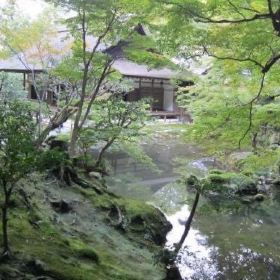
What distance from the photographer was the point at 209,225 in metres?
11.9

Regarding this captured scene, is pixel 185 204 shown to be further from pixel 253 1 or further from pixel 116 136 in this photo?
pixel 253 1

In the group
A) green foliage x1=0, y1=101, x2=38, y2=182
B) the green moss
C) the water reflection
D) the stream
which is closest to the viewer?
green foliage x1=0, y1=101, x2=38, y2=182

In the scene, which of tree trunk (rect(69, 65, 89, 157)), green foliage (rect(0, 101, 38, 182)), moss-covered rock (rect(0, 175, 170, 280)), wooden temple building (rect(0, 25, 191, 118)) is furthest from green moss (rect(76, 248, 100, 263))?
wooden temple building (rect(0, 25, 191, 118))

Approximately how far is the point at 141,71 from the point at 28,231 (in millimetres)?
22614

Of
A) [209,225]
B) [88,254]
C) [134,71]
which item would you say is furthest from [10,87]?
[88,254]

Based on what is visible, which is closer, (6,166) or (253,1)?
(6,166)

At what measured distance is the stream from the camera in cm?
Result: 902

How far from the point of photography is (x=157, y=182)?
16719 mm

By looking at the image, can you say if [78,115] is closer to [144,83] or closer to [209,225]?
[209,225]

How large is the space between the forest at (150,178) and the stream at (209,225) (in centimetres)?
5

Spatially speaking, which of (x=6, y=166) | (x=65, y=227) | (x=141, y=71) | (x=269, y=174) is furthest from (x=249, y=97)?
(x=141, y=71)

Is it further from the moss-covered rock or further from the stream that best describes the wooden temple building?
the moss-covered rock

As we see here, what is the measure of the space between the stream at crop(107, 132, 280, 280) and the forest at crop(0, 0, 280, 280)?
46 millimetres

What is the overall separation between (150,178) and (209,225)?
5.64 m
